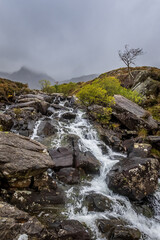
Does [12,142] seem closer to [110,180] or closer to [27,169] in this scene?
[27,169]

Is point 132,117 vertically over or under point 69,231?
over

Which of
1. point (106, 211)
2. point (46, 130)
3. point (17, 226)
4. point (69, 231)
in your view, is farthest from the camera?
point (46, 130)

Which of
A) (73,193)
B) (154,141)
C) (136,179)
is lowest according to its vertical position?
(73,193)

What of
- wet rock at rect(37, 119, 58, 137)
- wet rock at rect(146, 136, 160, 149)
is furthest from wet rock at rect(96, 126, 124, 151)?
wet rock at rect(37, 119, 58, 137)

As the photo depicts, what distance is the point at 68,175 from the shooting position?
1046 centimetres

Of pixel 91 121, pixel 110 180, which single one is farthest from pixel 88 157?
pixel 91 121

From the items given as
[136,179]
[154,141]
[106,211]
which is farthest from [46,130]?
[154,141]

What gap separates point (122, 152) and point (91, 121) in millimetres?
7649

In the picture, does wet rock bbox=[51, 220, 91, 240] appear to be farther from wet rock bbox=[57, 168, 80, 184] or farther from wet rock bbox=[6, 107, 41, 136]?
wet rock bbox=[6, 107, 41, 136]

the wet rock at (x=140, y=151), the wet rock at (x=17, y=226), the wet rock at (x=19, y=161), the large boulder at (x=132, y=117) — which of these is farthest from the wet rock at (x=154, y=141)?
the wet rock at (x=17, y=226)

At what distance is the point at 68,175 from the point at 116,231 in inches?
187

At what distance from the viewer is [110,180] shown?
10.2 metres

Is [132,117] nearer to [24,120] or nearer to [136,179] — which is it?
[136,179]

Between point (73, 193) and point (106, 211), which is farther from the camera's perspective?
point (73, 193)
